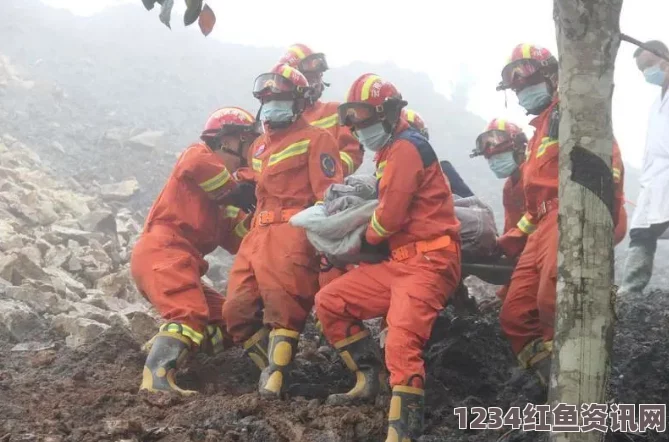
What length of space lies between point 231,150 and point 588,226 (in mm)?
3281

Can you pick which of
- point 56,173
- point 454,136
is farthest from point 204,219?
point 454,136

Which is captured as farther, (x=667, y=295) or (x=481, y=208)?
(x=667, y=295)

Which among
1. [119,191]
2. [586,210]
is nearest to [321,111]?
[586,210]

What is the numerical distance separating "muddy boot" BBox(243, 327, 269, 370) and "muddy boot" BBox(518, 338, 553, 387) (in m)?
1.69

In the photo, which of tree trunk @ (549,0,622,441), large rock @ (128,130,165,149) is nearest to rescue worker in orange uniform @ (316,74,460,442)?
tree trunk @ (549,0,622,441)

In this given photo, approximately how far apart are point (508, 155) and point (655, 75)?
262 cm

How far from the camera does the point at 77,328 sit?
5.67m

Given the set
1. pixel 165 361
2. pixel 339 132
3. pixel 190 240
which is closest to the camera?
pixel 165 361

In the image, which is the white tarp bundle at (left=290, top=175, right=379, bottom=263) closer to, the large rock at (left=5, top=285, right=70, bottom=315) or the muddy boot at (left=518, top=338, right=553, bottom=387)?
the muddy boot at (left=518, top=338, right=553, bottom=387)

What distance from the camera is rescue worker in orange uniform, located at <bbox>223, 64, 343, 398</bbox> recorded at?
4352mm

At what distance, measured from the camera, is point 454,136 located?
111 feet

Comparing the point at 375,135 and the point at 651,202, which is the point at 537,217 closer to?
the point at 375,135

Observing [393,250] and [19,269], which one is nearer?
[393,250]

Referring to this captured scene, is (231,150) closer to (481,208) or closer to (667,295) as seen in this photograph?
(481,208)
